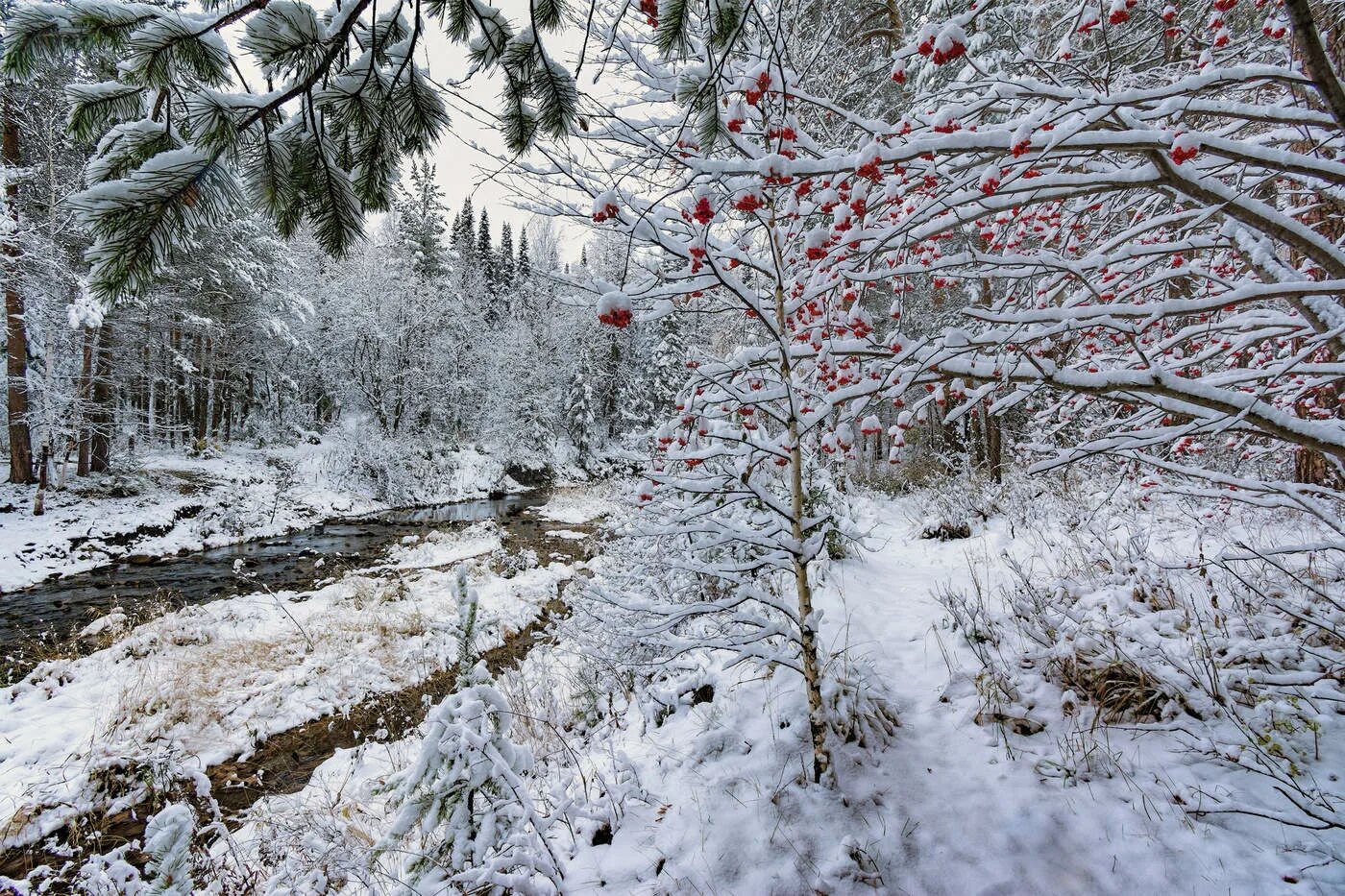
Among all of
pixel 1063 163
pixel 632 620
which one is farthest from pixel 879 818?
pixel 1063 163

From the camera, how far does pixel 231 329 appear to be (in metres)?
18.8

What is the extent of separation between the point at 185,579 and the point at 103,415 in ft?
23.5

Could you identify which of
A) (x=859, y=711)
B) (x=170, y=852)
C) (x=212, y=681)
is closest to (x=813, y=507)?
(x=859, y=711)

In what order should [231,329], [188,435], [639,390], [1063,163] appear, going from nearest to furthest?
[1063,163], [231,329], [188,435], [639,390]

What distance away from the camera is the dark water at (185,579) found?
312 inches

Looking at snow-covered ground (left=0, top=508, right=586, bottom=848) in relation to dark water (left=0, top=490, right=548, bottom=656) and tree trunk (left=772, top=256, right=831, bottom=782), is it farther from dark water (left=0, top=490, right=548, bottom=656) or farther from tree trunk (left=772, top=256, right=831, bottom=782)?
tree trunk (left=772, top=256, right=831, bottom=782)

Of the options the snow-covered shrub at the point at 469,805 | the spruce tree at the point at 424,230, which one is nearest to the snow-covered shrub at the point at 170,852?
the snow-covered shrub at the point at 469,805

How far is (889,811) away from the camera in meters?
2.49

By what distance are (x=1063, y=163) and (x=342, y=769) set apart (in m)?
7.06

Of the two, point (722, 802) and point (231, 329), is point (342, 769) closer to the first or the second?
point (722, 802)

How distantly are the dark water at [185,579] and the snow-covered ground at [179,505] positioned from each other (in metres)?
0.61

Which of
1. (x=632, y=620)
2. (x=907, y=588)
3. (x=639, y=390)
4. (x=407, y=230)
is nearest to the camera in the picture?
(x=632, y=620)

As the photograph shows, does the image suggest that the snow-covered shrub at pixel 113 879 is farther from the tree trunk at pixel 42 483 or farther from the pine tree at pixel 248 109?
the tree trunk at pixel 42 483

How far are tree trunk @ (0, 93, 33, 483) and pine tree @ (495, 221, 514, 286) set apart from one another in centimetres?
3003
